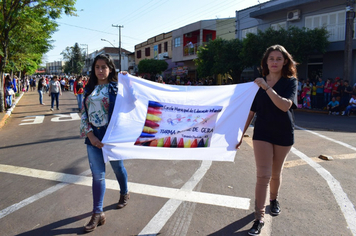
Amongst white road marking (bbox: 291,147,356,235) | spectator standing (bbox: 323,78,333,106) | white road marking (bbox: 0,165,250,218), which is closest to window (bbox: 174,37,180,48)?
spectator standing (bbox: 323,78,333,106)

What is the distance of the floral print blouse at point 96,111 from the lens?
10.7ft

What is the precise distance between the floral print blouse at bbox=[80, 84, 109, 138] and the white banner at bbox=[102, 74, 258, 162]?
0.24m

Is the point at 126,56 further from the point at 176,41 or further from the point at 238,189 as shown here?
the point at 238,189

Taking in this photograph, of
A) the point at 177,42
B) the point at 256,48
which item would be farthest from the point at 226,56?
the point at 177,42

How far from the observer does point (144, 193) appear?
13.8 feet

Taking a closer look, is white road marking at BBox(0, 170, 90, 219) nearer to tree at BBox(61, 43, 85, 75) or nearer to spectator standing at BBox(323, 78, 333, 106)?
spectator standing at BBox(323, 78, 333, 106)

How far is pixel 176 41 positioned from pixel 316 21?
22.2m

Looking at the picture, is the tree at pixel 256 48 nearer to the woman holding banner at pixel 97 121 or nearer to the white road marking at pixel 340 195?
the white road marking at pixel 340 195

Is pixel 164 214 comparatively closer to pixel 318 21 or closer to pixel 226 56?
pixel 226 56

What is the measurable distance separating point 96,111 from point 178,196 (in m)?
1.77

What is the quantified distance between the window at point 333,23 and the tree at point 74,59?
280 feet

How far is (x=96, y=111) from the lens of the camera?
325 cm

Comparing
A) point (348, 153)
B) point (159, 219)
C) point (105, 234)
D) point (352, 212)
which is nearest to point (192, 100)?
point (159, 219)

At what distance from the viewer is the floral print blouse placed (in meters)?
3.25
